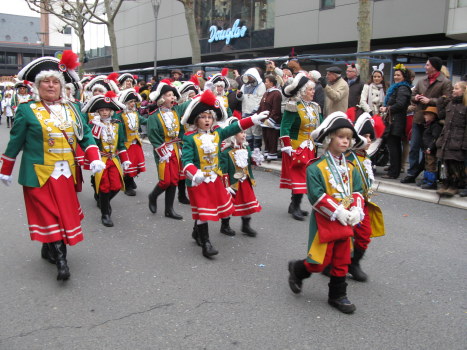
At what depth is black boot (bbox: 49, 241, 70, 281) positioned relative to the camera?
4.39 m

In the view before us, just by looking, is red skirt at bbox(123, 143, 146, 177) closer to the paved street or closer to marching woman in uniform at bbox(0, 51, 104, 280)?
the paved street

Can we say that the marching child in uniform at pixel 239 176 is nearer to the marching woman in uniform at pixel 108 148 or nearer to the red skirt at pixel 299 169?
the red skirt at pixel 299 169

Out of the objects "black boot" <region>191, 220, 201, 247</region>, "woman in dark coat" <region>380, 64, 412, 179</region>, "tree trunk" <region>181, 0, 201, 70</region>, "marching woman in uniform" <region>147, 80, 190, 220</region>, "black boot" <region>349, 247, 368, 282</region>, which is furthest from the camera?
"tree trunk" <region>181, 0, 201, 70</region>

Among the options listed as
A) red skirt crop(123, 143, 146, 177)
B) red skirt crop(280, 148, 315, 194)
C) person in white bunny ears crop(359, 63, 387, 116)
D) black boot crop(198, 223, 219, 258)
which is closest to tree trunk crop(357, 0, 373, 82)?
person in white bunny ears crop(359, 63, 387, 116)

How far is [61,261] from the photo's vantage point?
446 cm

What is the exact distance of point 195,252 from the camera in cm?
529

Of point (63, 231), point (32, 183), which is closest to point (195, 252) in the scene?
point (63, 231)

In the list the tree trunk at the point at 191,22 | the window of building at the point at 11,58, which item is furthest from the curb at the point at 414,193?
the window of building at the point at 11,58

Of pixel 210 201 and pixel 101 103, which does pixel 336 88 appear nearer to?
pixel 101 103

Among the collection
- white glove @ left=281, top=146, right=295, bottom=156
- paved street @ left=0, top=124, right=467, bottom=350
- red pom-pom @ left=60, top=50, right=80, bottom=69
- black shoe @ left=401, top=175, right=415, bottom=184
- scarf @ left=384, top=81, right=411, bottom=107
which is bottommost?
paved street @ left=0, top=124, right=467, bottom=350

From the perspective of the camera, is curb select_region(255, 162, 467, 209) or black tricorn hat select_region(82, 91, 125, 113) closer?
black tricorn hat select_region(82, 91, 125, 113)

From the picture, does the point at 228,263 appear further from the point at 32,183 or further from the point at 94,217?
the point at 94,217

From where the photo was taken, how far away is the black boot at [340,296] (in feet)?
12.5

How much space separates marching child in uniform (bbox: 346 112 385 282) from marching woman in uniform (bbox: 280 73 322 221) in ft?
6.15
